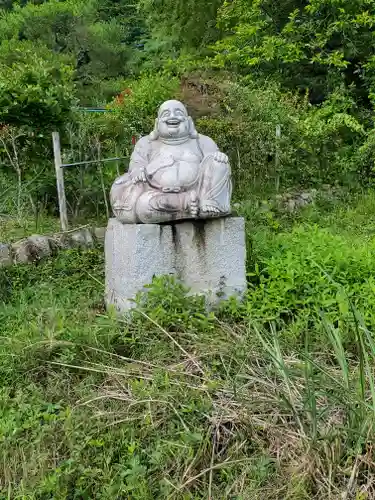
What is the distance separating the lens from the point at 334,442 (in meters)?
2.37

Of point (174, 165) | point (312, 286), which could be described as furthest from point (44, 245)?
point (312, 286)

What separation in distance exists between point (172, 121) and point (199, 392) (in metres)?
1.89

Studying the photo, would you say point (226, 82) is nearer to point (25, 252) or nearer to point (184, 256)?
point (25, 252)

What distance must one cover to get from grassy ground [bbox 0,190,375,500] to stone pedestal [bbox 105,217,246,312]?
17 cm

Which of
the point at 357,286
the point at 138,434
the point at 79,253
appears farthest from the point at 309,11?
the point at 138,434

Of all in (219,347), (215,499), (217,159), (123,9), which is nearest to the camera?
(215,499)

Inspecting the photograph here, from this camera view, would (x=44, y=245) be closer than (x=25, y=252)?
No

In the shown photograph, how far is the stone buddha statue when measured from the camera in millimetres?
3609

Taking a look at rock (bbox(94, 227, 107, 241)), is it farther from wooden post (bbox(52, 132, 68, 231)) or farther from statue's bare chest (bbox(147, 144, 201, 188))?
statue's bare chest (bbox(147, 144, 201, 188))

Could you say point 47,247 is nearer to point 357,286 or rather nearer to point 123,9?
point 357,286

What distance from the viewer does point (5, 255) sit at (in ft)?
16.2

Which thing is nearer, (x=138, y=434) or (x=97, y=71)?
(x=138, y=434)

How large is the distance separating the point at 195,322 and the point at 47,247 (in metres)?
2.26

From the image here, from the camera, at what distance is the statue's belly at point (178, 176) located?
3.70 meters
